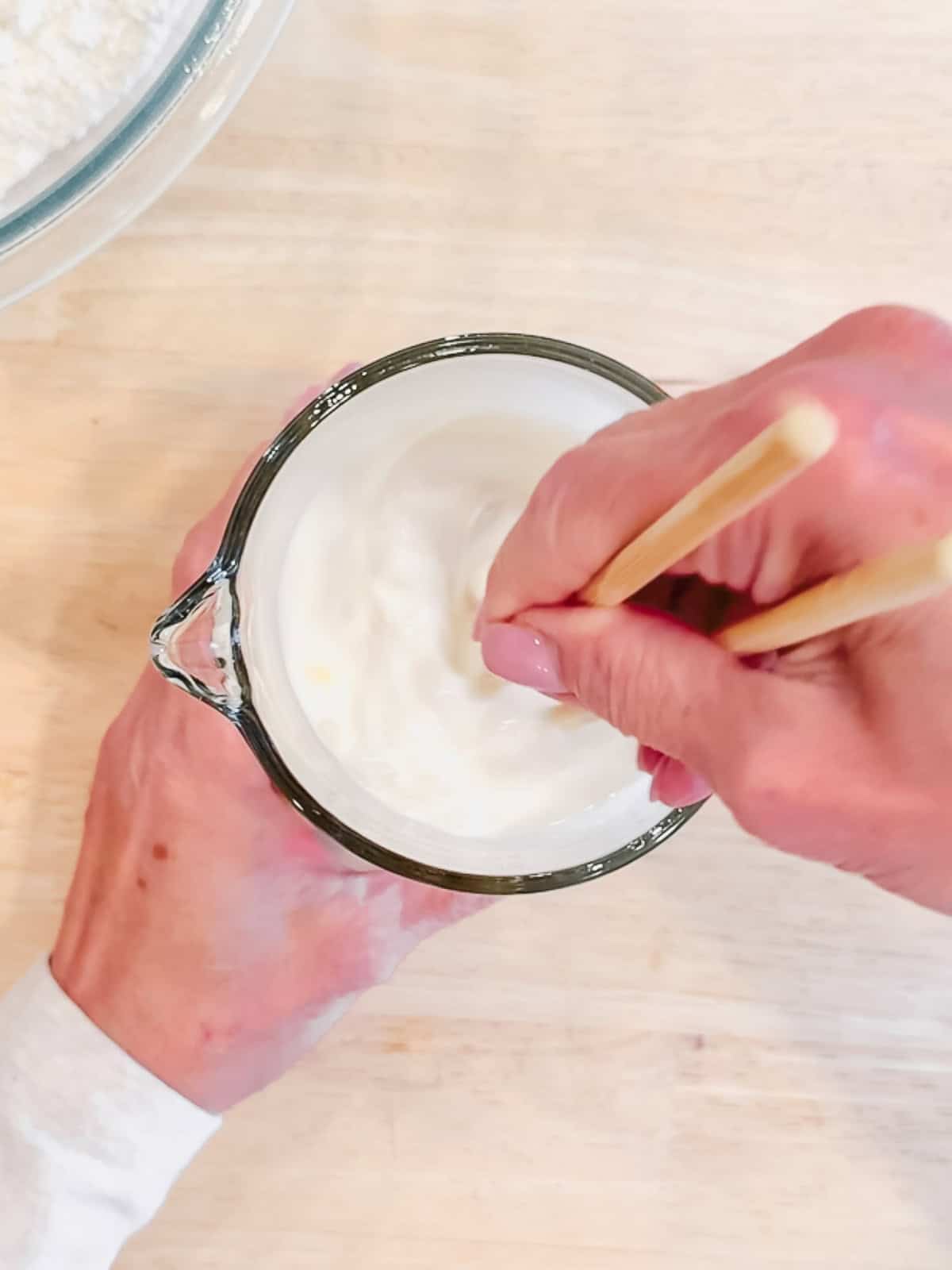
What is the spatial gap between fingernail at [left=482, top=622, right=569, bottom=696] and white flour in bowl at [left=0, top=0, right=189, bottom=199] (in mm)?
173

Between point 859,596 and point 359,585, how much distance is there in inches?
6.8

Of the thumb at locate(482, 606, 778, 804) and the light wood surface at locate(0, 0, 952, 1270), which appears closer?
the thumb at locate(482, 606, 778, 804)

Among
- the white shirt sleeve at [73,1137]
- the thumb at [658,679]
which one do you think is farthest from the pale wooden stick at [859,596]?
the white shirt sleeve at [73,1137]

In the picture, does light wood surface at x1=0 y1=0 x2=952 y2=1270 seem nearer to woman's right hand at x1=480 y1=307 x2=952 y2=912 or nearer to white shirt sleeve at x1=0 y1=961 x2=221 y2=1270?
white shirt sleeve at x1=0 y1=961 x2=221 y2=1270

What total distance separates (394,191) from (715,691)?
24cm

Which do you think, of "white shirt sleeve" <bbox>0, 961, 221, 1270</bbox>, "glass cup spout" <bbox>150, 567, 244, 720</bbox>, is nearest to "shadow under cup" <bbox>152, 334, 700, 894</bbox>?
"glass cup spout" <bbox>150, 567, 244, 720</bbox>

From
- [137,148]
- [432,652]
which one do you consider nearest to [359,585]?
[432,652]

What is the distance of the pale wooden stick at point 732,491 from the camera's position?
0.14 metres

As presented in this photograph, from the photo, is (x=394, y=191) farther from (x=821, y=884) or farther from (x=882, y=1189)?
(x=882, y=1189)

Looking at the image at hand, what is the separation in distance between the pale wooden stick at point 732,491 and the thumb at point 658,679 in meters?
0.02

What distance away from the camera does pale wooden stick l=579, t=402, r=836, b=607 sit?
0.14 metres

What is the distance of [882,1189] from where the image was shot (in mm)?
390

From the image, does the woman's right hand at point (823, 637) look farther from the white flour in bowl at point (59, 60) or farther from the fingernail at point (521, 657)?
the white flour in bowl at point (59, 60)

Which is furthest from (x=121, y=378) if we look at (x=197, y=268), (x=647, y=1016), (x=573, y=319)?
(x=647, y=1016)
